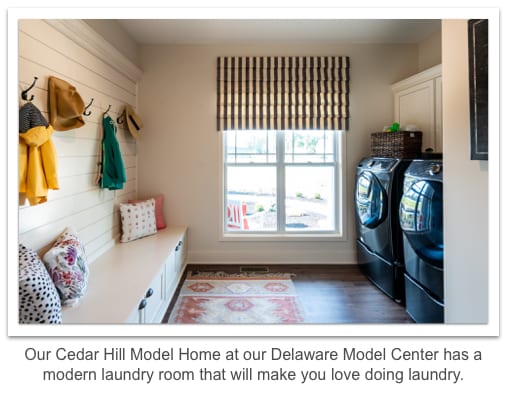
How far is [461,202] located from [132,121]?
2.72 metres

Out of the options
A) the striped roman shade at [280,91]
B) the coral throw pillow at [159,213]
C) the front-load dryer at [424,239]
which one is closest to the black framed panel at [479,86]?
the front-load dryer at [424,239]

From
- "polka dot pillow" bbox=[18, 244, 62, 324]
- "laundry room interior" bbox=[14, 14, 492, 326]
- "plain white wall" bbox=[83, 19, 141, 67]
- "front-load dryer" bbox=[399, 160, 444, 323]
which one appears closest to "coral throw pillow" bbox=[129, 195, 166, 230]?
"laundry room interior" bbox=[14, 14, 492, 326]

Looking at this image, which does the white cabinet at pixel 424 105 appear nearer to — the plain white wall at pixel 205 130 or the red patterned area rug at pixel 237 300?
the plain white wall at pixel 205 130

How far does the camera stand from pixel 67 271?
1.57 m

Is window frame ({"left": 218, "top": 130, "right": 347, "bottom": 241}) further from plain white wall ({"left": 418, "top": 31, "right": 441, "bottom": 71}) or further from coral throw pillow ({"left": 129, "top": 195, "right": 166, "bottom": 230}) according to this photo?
plain white wall ({"left": 418, "top": 31, "right": 441, "bottom": 71})

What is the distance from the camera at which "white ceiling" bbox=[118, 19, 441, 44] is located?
2842 mm

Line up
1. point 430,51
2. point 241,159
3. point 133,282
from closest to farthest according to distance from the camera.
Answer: point 133,282 < point 430,51 < point 241,159

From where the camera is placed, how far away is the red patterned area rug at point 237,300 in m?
2.25

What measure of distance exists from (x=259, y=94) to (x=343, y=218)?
1588 millimetres

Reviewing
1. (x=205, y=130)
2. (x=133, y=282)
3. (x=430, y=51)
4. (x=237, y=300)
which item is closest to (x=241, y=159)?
(x=205, y=130)

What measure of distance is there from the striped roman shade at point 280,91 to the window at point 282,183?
18cm

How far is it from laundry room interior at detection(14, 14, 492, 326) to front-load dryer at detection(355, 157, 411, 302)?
16 millimetres

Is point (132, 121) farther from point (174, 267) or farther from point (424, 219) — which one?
point (424, 219)
